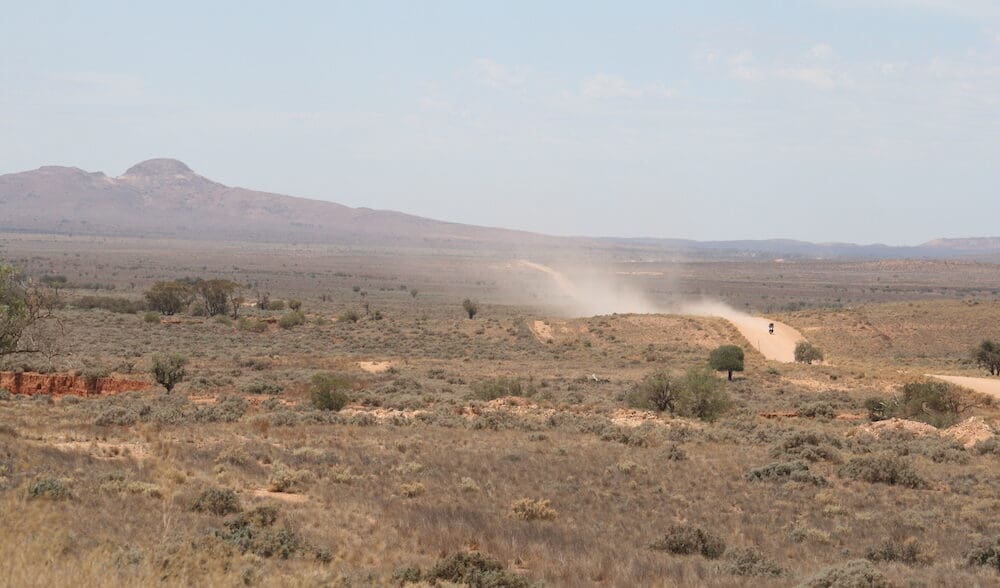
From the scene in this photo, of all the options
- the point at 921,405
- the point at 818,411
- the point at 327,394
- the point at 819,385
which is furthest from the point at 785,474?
the point at 819,385

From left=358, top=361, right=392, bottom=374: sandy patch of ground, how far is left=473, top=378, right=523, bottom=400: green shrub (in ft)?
29.0

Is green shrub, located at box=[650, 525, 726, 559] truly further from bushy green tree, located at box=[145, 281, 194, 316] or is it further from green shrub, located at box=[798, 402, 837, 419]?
bushy green tree, located at box=[145, 281, 194, 316]

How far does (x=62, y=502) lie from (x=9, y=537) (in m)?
2.31

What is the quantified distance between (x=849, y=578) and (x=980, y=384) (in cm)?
3209

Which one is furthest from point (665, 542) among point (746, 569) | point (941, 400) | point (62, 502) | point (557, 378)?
point (557, 378)

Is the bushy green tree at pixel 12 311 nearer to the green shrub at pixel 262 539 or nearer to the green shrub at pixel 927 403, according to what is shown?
the green shrub at pixel 262 539

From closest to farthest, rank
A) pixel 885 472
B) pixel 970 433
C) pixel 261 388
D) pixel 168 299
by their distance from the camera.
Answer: pixel 885 472, pixel 970 433, pixel 261 388, pixel 168 299

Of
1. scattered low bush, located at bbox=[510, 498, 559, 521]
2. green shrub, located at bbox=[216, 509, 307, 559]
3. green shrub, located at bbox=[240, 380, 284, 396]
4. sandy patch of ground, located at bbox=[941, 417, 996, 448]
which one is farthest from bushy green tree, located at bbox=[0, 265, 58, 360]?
sandy patch of ground, located at bbox=[941, 417, 996, 448]

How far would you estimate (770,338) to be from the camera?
5991 centimetres

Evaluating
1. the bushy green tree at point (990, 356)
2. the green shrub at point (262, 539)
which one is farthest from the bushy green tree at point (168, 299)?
the green shrub at point (262, 539)

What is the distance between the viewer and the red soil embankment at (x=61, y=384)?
109 ft

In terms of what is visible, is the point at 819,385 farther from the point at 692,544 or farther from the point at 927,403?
the point at 692,544

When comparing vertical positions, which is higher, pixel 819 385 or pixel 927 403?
pixel 927 403

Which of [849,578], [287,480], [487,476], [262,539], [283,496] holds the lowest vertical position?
[487,476]
